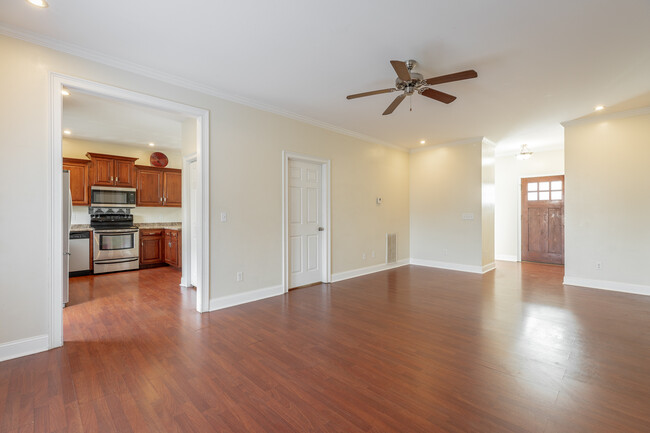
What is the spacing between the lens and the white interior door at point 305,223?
4746mm

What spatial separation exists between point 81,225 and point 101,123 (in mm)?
2469

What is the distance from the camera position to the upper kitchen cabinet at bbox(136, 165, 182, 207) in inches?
263

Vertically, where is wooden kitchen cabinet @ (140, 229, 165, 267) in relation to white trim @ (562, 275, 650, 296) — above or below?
above

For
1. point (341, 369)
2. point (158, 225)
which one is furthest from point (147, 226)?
point (341, 369)

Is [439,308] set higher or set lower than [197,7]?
lower

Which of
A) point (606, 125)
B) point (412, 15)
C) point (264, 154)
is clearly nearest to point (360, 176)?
point (264, 154)

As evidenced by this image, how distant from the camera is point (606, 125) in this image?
15.1 feet

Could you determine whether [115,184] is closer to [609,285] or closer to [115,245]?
[115,245]

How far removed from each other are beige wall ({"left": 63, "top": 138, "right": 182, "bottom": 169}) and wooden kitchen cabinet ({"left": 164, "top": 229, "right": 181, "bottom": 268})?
1.58m

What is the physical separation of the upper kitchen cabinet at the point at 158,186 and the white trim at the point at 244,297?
4.34 meters

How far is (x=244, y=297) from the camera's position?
13.0 ft

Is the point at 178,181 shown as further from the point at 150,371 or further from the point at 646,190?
the point at 646,190

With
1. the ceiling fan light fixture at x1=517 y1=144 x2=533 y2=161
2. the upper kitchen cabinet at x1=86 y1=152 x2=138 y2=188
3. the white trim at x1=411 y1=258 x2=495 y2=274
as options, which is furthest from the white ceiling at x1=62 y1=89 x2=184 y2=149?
the ceiling fan light fixture at x1=517 y1=144 x2=533 y2=161

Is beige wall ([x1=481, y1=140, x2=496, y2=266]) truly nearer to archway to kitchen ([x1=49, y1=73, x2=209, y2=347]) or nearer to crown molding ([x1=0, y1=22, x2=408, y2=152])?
crown molding ([x1=0, y1=22, x2=408, y2=152])
